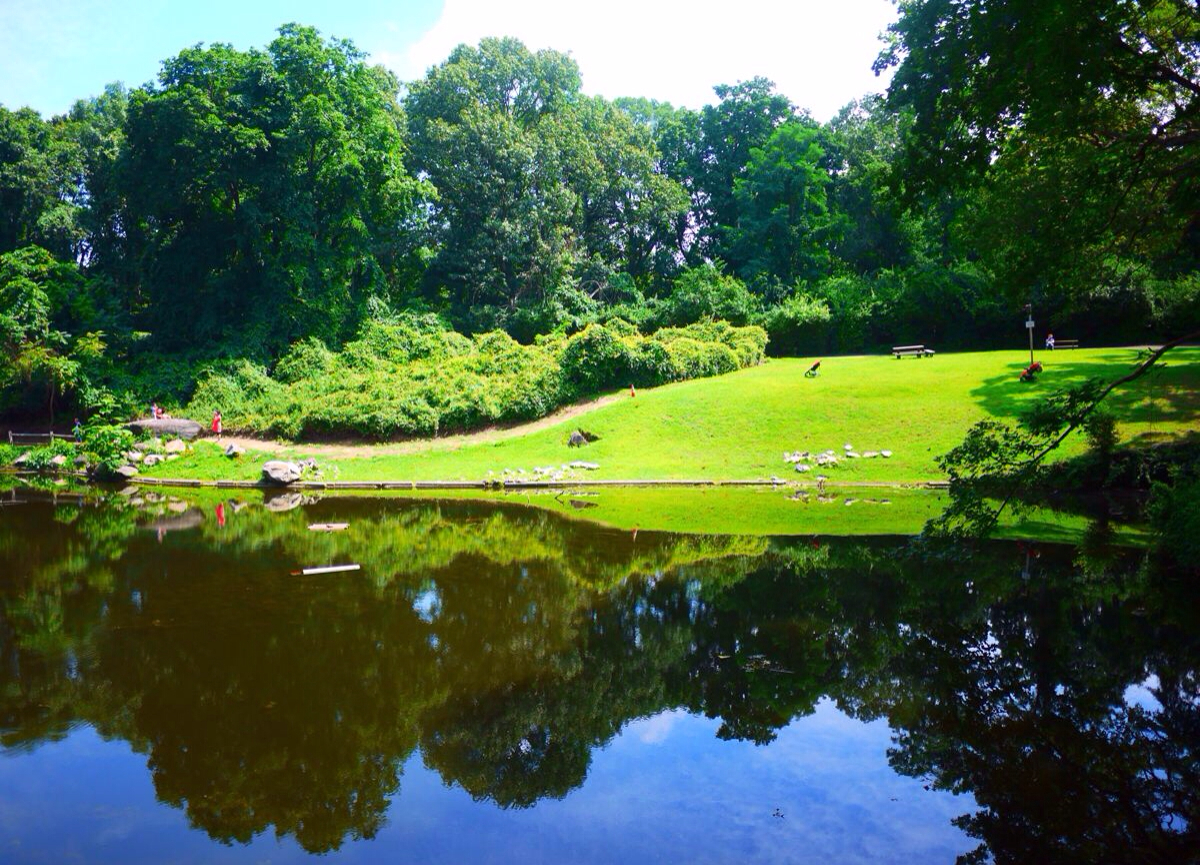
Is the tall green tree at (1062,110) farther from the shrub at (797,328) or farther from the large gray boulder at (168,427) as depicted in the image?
the large gray boulder at (168,427)

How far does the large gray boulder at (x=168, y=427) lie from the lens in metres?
31.1

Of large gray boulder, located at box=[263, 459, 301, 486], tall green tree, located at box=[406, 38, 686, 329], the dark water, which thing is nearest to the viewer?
the dark water

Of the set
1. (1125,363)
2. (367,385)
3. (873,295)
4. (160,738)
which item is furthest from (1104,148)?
(873,295)

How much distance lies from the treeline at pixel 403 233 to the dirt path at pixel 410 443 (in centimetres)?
651

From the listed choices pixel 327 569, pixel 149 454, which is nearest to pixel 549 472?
pixel 327 569

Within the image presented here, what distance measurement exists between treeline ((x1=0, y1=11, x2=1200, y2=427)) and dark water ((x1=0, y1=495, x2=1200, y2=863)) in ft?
71.7

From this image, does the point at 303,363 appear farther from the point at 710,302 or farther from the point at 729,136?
the point at 729,136

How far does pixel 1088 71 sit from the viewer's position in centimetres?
988

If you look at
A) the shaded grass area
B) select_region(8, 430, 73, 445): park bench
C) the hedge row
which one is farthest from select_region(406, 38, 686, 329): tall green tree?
the shaded grass area

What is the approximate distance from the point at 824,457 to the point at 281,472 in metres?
17.1

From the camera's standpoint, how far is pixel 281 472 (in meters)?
26.4

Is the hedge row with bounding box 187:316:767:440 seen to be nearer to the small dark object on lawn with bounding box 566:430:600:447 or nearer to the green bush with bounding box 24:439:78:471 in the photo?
the small dark object on lawn with bounding box 566:430:600:447

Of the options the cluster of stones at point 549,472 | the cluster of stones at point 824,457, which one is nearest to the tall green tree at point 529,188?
the cluster of stones at point 549,472

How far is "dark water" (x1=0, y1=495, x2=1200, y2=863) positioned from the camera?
6484 millimetres
